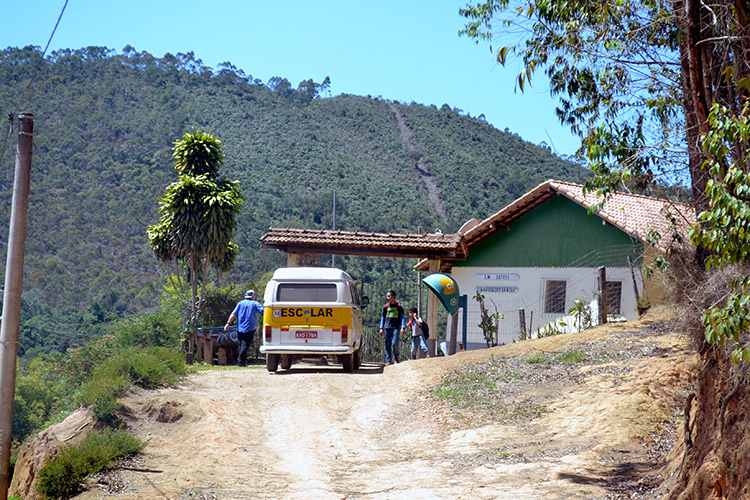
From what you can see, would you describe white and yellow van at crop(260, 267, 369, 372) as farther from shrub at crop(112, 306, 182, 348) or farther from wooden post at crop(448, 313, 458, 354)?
shrub at crop(112, 306, 182, 348)

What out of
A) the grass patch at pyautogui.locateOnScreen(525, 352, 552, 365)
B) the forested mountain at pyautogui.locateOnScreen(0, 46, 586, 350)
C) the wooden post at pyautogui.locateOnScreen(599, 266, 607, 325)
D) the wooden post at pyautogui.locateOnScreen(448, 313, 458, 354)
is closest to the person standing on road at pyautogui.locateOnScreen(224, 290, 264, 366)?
the wooden post at pyautogui.locateOnScreen(448, 313, 458, 354)

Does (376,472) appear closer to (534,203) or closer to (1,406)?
(1,406)

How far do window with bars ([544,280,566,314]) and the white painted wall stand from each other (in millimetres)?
128

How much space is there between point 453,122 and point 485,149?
1062 cm

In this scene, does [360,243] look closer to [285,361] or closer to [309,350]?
[285,361]

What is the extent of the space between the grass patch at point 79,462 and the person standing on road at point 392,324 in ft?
30.6

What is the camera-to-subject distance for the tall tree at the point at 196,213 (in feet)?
70.1

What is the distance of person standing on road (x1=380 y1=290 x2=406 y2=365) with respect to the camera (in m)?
17.7

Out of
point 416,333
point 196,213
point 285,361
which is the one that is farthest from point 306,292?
point 196,213

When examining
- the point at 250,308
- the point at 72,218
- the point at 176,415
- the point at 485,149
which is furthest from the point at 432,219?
the point at 176,415

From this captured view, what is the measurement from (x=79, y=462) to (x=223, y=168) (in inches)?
2507

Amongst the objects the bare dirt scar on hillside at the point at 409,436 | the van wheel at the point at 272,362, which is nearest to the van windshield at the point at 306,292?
the van wheel at the point at 272,362

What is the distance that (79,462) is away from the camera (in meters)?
8.03

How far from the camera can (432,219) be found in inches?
2522
